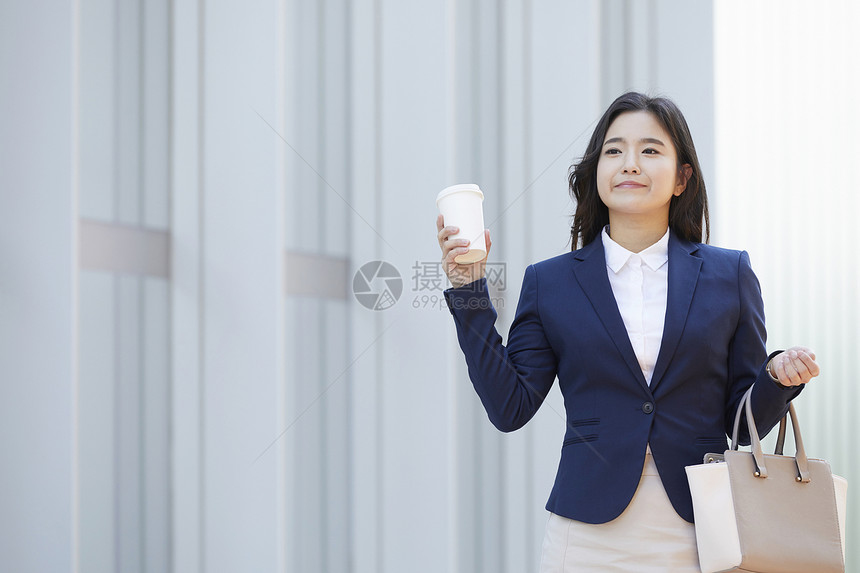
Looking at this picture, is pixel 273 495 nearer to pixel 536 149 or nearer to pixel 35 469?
pixel 35 469

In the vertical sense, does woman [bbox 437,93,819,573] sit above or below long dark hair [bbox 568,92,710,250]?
below

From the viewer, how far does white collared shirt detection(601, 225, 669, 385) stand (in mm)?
1104

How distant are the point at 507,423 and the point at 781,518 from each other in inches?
14.8

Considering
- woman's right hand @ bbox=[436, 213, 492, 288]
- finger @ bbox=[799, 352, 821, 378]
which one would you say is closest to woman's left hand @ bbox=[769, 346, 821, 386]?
finger @ bbox=[799, 352, 821, 378]

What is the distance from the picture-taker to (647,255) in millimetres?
1175

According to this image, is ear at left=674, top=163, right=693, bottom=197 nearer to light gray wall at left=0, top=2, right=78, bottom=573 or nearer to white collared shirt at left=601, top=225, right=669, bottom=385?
white collared shirt at left=601, top=225, right=669, bottom=385

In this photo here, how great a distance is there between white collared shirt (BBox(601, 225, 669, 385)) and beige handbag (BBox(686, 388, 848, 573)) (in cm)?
16

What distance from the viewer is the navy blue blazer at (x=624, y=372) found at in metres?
1.06

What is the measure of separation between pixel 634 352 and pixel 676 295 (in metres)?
0.10

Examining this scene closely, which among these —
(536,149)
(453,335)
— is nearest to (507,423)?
(453,335)

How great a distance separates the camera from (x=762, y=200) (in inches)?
78.1

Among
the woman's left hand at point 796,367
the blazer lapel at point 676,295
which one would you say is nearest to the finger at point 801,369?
the woman's left hand at point 796,367

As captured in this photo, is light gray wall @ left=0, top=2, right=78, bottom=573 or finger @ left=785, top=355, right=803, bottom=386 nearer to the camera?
finger @ left=785, top=355, right=803, bottom=386

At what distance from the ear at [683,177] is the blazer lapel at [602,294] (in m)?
0.15
